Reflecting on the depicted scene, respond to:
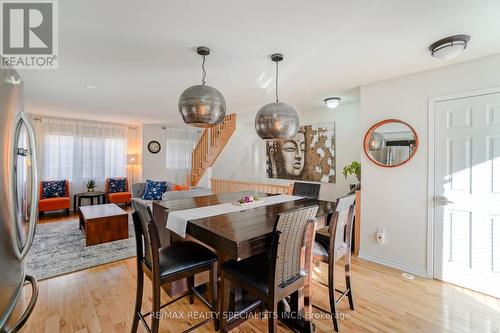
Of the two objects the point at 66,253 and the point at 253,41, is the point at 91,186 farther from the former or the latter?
the point at 253,41

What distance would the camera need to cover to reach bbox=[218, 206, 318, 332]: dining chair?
133cm

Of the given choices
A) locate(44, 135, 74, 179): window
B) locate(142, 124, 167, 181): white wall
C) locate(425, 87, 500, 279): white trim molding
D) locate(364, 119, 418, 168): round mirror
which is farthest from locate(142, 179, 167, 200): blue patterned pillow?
locate(425, 87, 500, 279): white trim molding

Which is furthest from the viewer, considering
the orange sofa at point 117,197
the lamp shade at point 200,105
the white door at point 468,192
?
the orange sofa at point 117,197

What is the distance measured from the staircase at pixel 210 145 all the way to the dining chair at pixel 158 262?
134 inches

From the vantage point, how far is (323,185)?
4816 mm

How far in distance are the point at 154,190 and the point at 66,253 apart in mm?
2380

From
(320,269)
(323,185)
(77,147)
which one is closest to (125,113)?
(77,147)

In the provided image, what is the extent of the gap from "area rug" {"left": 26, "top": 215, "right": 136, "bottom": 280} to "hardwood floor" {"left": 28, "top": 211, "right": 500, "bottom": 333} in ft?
0.83

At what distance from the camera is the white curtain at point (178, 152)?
7.10m

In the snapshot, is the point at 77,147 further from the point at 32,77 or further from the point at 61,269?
the point at 61,269

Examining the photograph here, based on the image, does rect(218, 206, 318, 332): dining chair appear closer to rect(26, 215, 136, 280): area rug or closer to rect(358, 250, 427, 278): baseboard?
rect(358, 250, 427, 278): baseboard

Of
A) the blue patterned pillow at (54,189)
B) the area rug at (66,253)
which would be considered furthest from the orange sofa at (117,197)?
the area rug at (66,253)

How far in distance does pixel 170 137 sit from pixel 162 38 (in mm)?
5383

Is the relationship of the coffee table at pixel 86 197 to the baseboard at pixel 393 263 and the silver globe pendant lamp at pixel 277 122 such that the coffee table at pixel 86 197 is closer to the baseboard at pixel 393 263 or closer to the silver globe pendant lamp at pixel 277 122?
the silver globe pendant lamp at pixel 277 122
